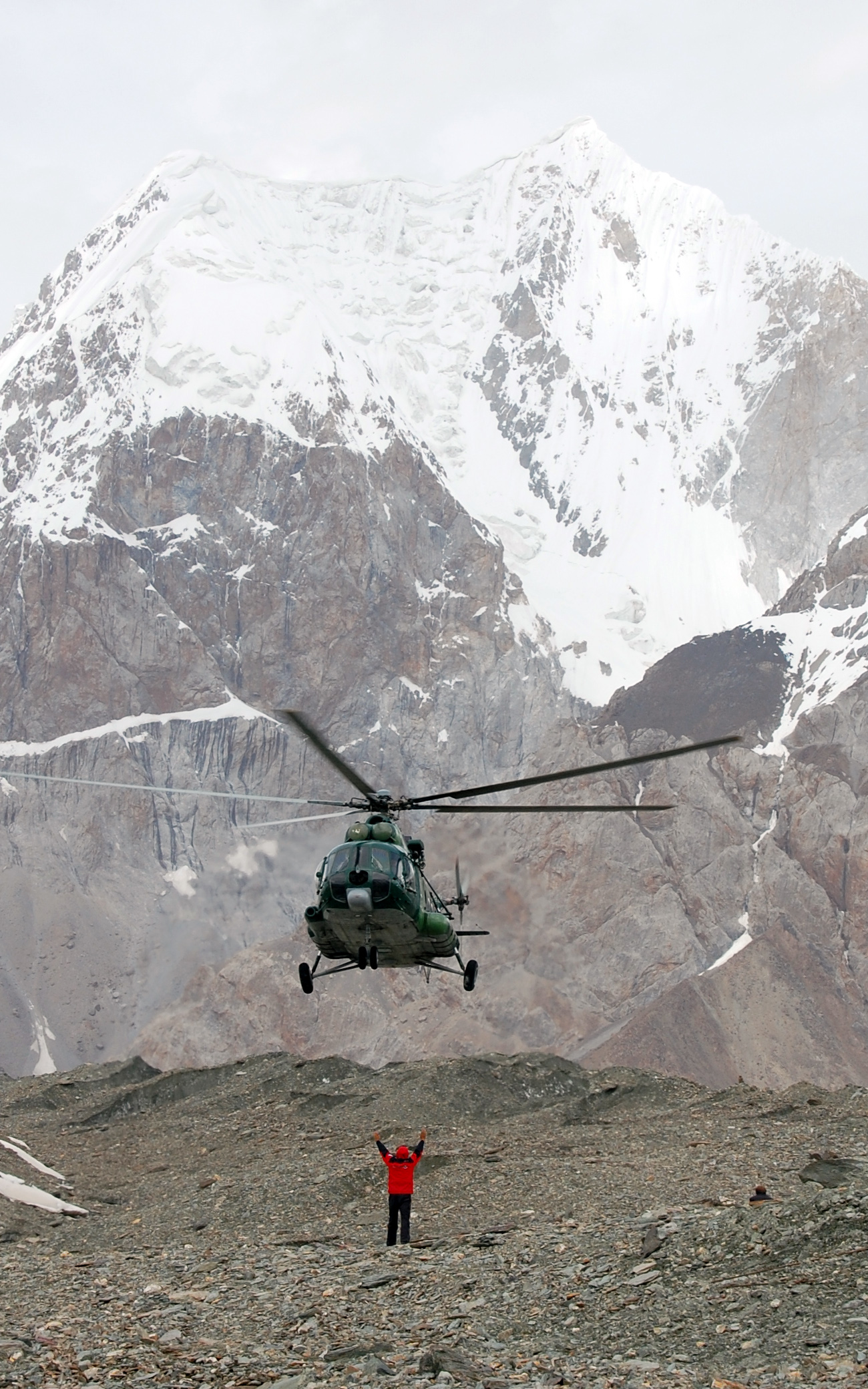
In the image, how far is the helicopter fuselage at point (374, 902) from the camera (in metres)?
27.7

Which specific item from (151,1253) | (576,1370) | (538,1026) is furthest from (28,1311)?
(538,1026)

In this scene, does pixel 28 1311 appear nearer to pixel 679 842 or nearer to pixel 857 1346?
pixel 857 1346

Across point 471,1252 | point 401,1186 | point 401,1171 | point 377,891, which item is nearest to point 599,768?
point 377,891

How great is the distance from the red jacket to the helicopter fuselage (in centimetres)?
380

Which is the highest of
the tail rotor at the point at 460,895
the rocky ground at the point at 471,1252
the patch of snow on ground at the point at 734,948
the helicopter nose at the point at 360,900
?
the patch of snow on ground at the point at 734,948

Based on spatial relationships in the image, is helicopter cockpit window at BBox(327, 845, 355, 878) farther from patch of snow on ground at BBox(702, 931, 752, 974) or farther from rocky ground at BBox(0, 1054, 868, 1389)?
patch of snow on ground at BBox(702, 931, 752, 974)

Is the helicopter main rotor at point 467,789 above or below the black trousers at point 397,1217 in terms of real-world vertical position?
above

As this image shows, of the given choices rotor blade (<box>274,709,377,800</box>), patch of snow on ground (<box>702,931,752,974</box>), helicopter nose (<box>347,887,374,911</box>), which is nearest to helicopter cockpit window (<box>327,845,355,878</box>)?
helicopter nose (<box>347,887,374,911</box>)

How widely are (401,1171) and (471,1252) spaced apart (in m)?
2.54

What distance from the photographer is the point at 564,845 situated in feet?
632

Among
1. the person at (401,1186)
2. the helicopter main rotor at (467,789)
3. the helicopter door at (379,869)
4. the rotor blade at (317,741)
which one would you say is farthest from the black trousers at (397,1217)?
the rotor blade at (317,741)

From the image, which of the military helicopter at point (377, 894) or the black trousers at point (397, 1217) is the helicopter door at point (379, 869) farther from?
the black trousers at point (397, 1217)

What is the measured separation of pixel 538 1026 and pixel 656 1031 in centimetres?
1715

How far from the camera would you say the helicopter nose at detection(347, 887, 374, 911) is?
2739 centimetres
